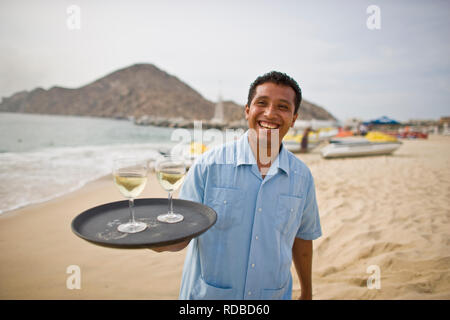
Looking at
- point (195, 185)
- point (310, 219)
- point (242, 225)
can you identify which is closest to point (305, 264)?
point (310, 219)

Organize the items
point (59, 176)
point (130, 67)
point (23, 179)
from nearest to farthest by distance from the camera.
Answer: point (23, 179)
point (59, 176)
point (130, 67)

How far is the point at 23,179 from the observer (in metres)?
9.87

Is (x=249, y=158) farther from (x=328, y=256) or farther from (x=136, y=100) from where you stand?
(x=136, y=100)

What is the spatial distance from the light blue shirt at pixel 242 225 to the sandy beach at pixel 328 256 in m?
1.73

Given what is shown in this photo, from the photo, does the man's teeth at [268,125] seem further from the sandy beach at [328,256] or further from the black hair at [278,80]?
the sandy beach at [328,256]

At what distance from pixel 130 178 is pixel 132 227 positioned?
300 mm

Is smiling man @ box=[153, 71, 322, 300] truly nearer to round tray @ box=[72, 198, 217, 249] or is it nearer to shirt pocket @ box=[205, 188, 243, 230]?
shirt pocket @ box=[205, 188, 243, 230]

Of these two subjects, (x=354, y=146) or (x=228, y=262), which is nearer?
(x=228, y=262)

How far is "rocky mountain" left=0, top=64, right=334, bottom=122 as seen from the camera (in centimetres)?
10353

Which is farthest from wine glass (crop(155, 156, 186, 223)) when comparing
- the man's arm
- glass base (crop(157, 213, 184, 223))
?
the man's arm

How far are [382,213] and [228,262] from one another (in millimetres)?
5089
